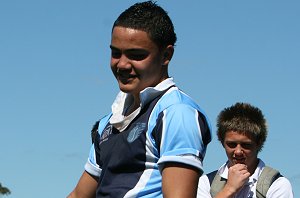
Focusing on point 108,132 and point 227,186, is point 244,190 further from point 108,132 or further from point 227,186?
point 108,132

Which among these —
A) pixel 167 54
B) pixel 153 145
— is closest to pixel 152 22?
pixel 167 54

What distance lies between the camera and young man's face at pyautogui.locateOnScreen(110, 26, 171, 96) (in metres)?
6.21

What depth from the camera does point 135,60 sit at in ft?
20.4

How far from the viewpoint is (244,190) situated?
881 cm

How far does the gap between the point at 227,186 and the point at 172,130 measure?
282 cm

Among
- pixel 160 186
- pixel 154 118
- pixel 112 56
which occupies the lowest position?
pixel 160 186

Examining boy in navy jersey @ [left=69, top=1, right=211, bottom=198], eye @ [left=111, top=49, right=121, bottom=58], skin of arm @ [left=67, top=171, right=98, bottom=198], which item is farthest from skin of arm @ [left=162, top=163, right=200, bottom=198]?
skin of arm @ [left=67, top=171, right=98, bottom=198]

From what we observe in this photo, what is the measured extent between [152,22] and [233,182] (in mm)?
2733

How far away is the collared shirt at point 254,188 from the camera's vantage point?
864cm

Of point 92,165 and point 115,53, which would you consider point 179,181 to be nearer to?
point 115,53

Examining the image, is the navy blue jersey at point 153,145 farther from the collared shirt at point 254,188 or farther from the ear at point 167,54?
the collared shirt at point 254,188

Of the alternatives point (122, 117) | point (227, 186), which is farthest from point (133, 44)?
point (227, 186)

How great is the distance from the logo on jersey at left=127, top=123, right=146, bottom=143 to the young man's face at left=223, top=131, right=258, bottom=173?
9.25 ft

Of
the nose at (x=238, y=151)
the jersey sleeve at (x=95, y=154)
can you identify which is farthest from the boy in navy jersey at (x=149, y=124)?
the nose at (x=238, y=151)
